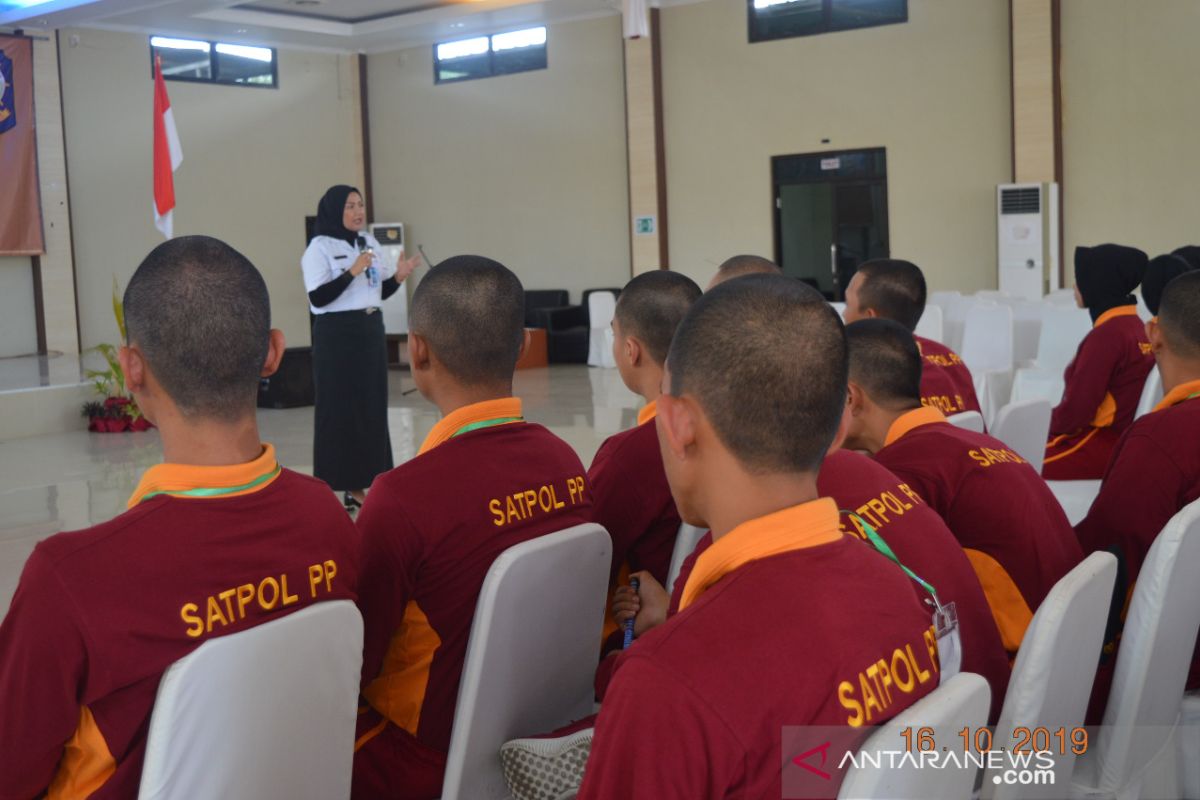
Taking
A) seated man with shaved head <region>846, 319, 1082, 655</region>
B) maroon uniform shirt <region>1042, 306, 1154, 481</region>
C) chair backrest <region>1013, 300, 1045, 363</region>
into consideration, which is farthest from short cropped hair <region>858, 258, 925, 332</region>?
chair backrest <region>1013, 300, 1045, 363</region>

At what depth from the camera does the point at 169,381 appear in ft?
5.62

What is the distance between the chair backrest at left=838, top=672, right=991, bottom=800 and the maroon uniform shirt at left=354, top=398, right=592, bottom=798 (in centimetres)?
98

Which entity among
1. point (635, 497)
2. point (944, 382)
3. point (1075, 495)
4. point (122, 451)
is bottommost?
point (122, 451)

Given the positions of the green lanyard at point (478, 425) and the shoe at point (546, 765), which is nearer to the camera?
the shoe at point (546, 765)

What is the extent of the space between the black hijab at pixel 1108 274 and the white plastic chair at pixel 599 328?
28.3ft

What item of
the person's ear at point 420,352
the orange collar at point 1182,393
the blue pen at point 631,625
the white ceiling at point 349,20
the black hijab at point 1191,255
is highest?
the white ceiling at point 349,20

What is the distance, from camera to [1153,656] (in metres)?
1.91

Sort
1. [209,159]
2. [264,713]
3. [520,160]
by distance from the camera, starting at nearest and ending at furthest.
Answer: [264,713], [209,159], [520,160]

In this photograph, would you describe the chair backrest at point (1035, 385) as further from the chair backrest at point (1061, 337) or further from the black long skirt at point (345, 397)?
the black long skirt at point (345, 397)

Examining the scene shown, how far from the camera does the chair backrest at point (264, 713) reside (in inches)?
54.4

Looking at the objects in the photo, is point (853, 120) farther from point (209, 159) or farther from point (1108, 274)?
point (1108, 274)

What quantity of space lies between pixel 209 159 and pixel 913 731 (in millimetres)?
14926

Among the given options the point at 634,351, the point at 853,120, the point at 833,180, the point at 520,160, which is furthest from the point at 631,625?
the point at 520,160

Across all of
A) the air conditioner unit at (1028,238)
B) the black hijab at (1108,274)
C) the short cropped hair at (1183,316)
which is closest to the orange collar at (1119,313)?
the black hijab at (1108,274)
